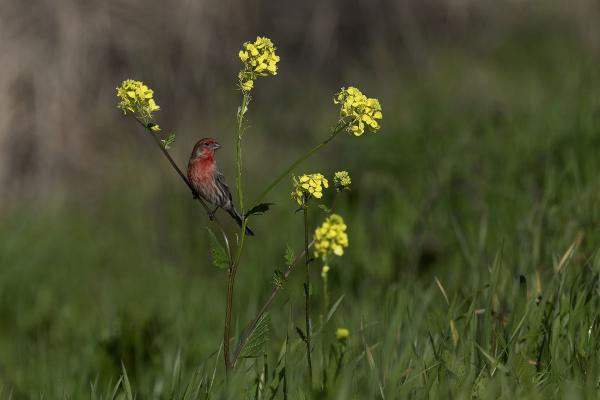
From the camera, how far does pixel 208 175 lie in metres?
3.46

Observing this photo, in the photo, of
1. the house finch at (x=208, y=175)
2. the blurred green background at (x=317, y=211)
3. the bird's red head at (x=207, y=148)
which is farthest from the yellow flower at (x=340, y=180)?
the bird's red head at (x=207, y=148)

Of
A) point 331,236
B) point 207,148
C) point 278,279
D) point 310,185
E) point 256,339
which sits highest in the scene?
point 207,148

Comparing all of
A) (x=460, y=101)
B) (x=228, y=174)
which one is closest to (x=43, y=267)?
(x=228, y=174)

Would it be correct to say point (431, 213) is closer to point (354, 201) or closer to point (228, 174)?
point (354, 201)

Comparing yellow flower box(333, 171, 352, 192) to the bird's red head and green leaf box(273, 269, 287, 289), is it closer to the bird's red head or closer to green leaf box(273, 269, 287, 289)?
green leaf box(273, 269, 287, 289)

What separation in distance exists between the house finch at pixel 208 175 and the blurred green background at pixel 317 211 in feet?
1.80

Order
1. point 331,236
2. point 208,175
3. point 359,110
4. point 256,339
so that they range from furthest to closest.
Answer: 1. point 208,175
2. point 256,339
3. point 359,110
4. point 331,236

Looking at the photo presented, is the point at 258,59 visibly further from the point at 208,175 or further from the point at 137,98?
the point at 208,175

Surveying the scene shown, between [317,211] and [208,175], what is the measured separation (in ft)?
8.11

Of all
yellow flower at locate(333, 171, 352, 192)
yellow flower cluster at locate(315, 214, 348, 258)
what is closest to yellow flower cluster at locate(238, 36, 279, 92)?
yellow flower at locate(333, 171, 352, 192)

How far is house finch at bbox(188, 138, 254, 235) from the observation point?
11.1ft

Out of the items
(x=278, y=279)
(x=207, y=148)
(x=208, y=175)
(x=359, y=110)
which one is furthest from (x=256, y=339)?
(x=207, y=148)

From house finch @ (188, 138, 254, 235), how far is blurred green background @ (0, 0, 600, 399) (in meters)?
0.55

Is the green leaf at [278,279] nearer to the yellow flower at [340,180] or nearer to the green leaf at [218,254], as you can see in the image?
the green leaf at [218,254]
